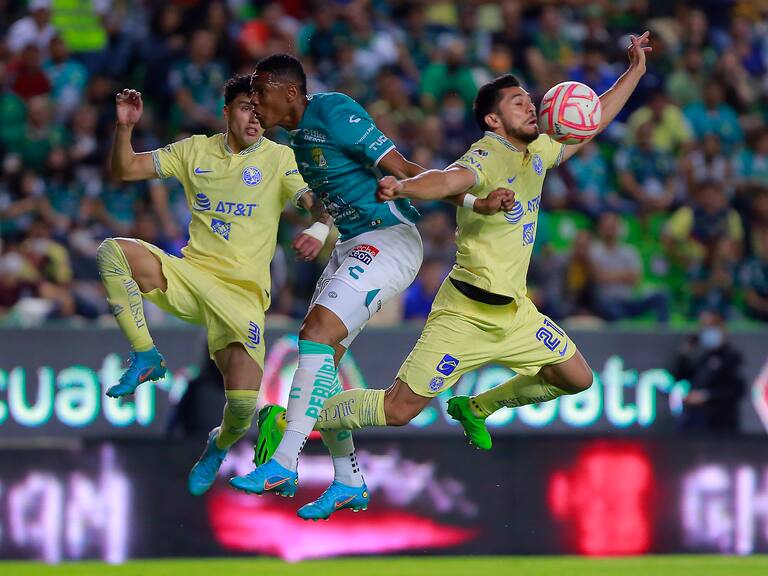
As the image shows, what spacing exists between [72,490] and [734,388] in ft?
22.0

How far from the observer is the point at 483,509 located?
37.1ft

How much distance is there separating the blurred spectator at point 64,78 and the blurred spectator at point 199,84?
3.63 feet

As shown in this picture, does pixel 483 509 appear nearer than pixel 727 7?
Yes

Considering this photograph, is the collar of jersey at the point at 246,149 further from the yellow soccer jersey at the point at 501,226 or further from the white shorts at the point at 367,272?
the yellow soccer jersey at the point at 501,226

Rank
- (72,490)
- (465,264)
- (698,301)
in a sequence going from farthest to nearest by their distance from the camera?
(698,301)
(72,490)
(465,264)

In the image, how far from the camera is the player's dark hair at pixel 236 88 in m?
9.12

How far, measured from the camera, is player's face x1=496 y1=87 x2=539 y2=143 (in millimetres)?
8742

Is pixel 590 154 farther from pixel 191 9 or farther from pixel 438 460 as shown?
pixel 438 460

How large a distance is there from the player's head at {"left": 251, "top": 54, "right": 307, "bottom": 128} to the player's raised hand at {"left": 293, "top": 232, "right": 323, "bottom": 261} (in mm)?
679

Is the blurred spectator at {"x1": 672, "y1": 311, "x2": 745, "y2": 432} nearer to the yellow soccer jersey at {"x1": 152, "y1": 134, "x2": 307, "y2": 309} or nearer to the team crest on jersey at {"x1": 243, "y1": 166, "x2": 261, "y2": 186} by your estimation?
the yellow soccer jersey at {"x1": 152, "y1": 134, "x2": 307, "y2": 309}

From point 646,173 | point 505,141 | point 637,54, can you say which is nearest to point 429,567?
point 505,141

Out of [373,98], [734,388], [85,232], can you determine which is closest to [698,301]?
[734,388]

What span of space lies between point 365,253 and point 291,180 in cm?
96

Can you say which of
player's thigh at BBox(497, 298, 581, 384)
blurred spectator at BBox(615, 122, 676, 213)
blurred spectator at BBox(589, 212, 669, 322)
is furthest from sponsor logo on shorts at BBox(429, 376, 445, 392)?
blurred spectator at BBox(615, 122, 676, 213)
